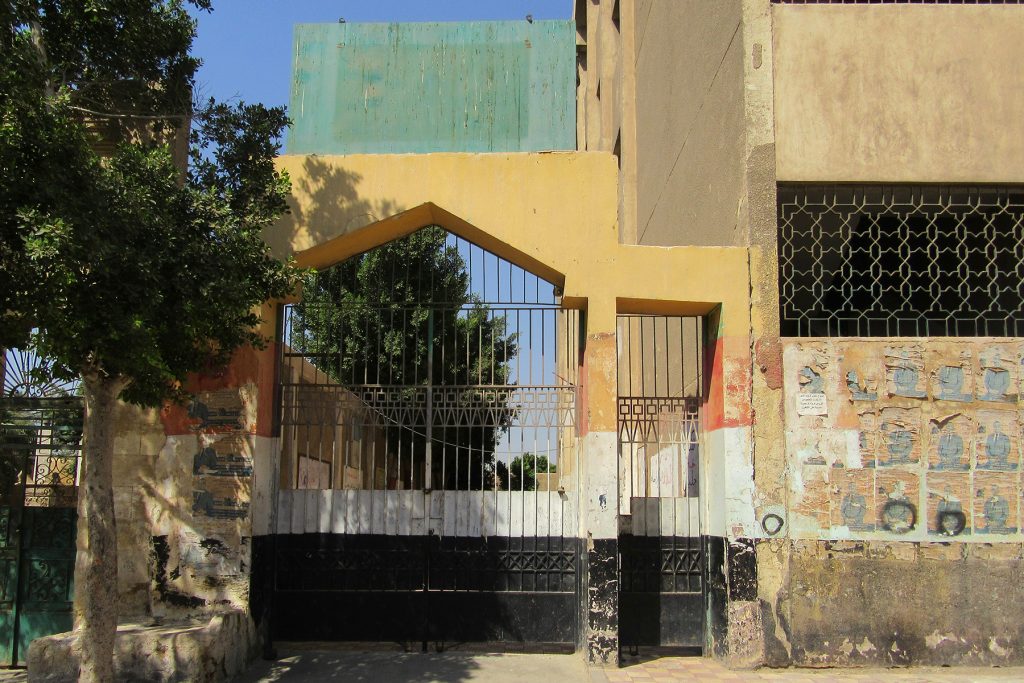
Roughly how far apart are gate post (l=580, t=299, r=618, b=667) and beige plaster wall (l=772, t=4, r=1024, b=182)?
232cm

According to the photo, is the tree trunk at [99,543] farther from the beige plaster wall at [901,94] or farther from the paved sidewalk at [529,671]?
the beige plaster wall at [901,94]

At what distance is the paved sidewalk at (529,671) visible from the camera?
289 inches

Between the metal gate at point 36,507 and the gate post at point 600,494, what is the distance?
4.54m

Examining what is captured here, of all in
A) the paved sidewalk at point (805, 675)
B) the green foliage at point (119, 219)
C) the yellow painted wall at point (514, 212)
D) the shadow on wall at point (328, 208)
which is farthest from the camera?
the shadow on wall at point (328, 208)

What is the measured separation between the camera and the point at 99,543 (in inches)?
243

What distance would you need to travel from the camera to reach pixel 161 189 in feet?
20.8

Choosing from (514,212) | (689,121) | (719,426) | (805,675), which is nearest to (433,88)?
(689,121)

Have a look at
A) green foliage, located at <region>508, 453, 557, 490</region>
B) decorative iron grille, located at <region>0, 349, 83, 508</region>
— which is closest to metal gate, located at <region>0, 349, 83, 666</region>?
decorative iron grille, located at <region>0, 349, 83, 508</region>

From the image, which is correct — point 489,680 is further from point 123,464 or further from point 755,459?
point 123,464

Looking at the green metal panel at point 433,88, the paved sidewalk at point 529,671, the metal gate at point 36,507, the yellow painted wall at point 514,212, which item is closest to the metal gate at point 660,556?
the paved sidewalk at point 529,671

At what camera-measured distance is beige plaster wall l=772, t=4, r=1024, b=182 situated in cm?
837

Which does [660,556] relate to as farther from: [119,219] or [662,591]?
[119,219]

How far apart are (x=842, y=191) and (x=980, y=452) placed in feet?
8.74

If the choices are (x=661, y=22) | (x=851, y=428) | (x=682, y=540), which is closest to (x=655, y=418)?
(x=682, y=540)
